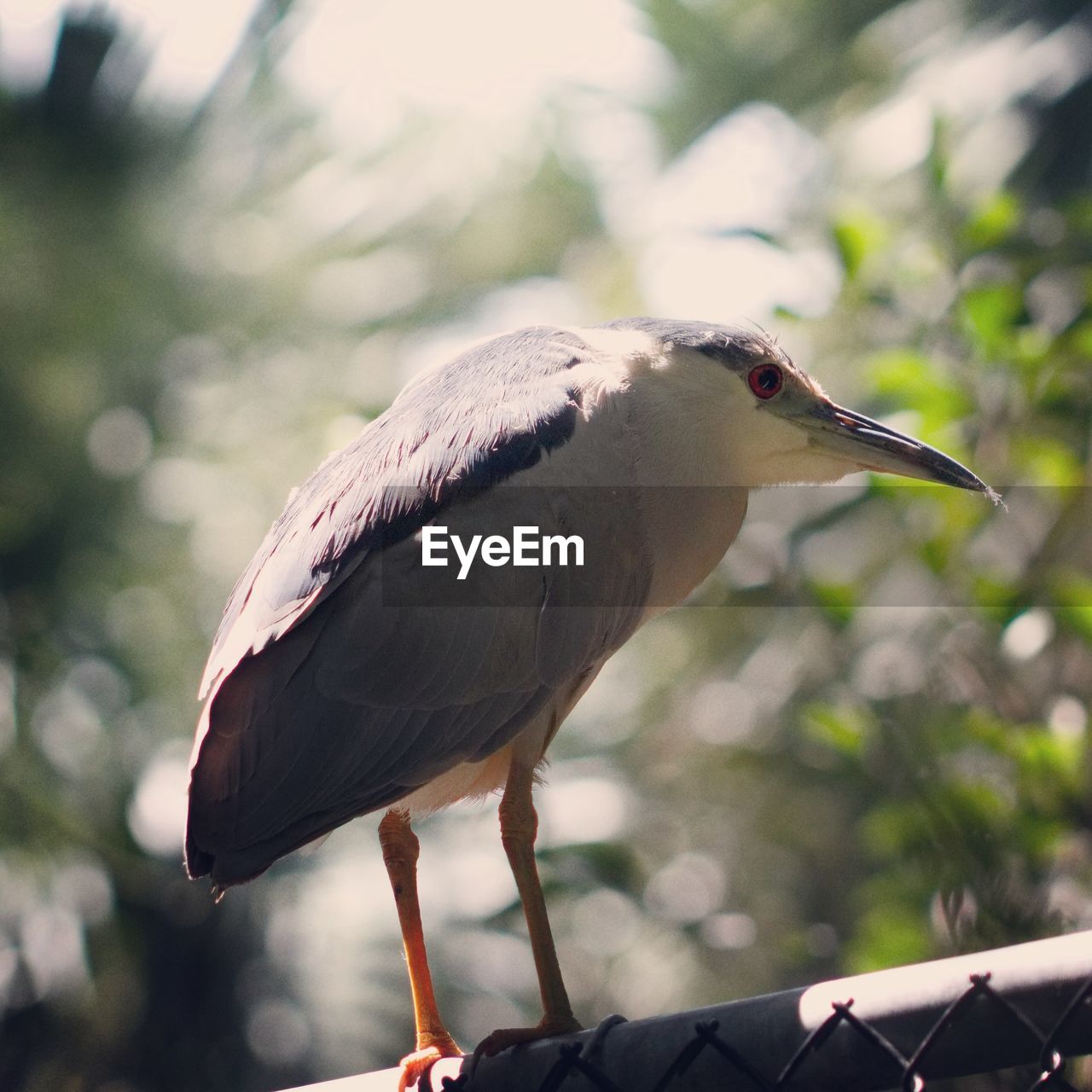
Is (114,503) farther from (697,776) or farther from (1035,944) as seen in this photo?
(1035,944)

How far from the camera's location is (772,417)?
2.49 meters

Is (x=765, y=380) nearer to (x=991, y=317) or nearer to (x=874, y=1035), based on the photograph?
(x=991, y=317)

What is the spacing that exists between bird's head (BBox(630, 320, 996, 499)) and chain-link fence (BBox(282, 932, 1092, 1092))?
1367 mm

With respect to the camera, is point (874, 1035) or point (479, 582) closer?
point (874, 1035)

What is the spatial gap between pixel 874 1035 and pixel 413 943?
1.28 m

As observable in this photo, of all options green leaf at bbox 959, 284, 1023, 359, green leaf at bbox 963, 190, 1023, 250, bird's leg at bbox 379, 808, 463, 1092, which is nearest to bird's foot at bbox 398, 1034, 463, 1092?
bird's leg at bbox 379, 808, 463, 1092

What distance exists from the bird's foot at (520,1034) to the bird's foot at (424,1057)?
0.35 feet

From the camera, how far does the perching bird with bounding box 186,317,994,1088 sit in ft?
6.57

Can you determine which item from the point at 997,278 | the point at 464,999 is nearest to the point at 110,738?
the point at 464,999

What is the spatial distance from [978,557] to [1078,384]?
35.2 inches

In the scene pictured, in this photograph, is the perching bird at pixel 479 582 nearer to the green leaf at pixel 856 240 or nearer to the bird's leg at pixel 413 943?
the bird's leg at pixel 413 943

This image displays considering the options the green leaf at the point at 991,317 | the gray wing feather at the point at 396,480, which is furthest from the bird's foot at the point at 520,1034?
the green leaf at the point at 991,317

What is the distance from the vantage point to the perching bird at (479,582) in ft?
6.57

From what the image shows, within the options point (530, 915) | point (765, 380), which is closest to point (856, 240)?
point (765, 380)
